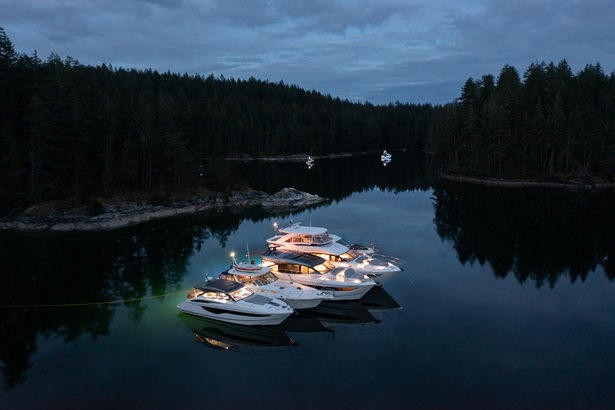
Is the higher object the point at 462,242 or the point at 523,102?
the point at 523,102

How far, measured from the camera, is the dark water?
17141 mm

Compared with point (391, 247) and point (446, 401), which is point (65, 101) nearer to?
point (391, 247)

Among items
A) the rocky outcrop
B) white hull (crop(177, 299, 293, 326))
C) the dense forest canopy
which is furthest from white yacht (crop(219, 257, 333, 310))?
the rocky outcrop

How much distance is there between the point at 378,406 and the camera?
1612cm

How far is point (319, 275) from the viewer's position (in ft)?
88.9

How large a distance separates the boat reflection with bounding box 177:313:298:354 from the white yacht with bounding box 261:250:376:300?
16.4ft

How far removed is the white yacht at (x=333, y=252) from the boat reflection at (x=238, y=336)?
865cm

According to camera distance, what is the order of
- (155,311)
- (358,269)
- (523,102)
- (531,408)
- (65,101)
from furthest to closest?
(523,102)
(65,101)
(358,269)
(155,311)
(531,408)

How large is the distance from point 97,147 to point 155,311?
41.5 meters

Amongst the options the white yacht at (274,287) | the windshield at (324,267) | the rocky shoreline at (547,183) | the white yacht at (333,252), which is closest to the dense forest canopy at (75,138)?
the white yacht at (333,252)

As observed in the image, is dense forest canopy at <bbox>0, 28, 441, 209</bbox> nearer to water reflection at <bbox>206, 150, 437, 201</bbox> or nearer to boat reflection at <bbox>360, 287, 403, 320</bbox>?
water reflection at <bbox>206, 150, 437, 201</bbox>

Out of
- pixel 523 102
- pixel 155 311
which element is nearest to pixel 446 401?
pixel 155 311

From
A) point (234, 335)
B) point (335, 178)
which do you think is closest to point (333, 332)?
point (234, 335)

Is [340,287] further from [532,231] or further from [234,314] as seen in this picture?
[532,231]
